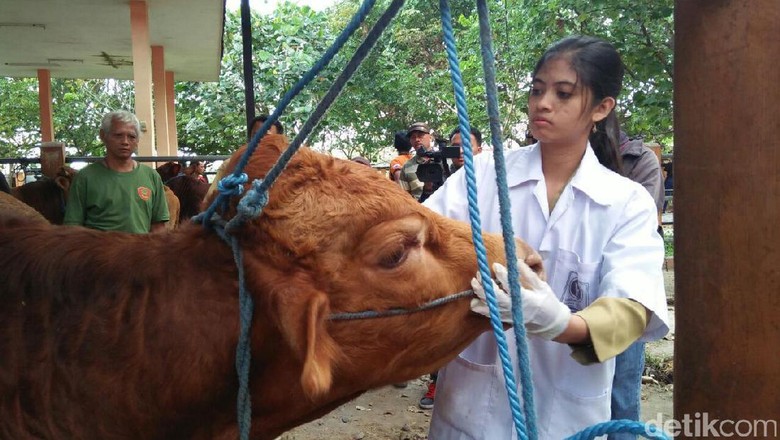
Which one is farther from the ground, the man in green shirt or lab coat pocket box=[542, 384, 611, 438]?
the man in green shirt

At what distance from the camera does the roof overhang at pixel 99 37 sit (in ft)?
30.8

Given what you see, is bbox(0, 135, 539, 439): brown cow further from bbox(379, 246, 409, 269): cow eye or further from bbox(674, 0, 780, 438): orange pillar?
bbox(674, 0, 780, 438): orange pillar

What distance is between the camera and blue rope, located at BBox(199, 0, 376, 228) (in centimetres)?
134

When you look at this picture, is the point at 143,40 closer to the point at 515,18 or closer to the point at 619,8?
the point at 619,8

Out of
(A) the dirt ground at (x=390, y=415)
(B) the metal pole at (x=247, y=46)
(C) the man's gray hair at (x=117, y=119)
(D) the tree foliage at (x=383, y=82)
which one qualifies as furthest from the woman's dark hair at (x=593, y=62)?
(D) the tree foliage at (x=383, y=82)

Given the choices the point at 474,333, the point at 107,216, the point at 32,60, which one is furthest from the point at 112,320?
the point at 32,60

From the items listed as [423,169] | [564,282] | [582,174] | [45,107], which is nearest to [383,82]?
[45,107]

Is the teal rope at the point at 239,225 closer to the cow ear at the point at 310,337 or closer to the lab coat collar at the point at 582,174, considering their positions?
the cow ear at the point at 310,337

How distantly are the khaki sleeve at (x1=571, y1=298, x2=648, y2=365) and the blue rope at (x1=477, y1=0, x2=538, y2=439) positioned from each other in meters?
0.45

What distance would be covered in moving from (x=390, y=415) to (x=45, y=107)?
41.1 ft

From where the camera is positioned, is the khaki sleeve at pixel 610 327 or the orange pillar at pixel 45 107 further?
the orange pillar at pixel 45 107

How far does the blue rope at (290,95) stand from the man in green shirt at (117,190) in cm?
370

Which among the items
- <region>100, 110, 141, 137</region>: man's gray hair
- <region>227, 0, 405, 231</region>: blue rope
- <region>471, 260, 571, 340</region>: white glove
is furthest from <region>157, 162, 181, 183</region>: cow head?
<region>471, 260, 571, 340</region>: white glove

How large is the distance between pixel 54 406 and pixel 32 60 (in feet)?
46.1
